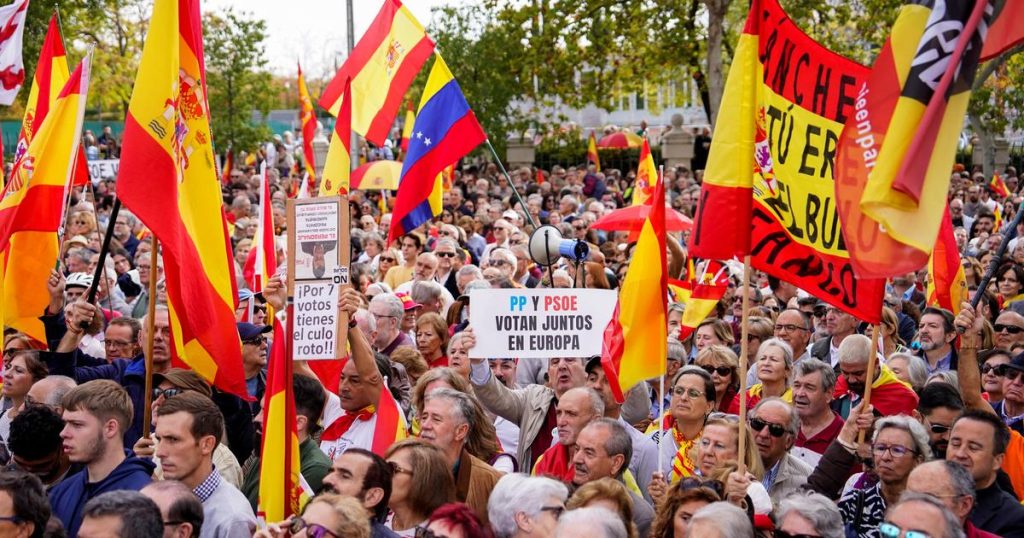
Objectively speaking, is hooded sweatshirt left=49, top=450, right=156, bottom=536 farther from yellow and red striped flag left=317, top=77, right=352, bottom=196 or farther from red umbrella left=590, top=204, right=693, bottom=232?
red umbrella left=590, top=204, right=693, bottom=232

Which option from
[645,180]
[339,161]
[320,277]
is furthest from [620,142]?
[320,277]

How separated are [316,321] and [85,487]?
140 centimetres

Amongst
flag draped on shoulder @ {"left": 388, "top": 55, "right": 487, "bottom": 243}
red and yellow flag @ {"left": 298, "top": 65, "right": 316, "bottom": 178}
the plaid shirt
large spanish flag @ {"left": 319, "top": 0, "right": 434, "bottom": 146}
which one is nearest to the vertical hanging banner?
the plaid shirt

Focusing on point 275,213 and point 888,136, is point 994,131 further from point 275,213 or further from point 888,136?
point 888,136

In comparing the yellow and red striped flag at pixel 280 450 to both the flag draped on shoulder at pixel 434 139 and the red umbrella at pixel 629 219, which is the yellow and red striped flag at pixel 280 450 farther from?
the red umbrella at pixel 629 219

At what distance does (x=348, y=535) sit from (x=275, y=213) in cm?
1352

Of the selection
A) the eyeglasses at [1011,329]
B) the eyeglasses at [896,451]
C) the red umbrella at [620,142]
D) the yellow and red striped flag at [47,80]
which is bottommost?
the eyeglasses at [896,451]

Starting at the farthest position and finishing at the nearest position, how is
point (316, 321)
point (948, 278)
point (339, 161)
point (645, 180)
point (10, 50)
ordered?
point (645, 180) < point (10, 50) < point (948, 278) < point (339, 161) < point (316, 321)

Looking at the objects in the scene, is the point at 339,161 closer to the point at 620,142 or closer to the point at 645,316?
the point at 645,316

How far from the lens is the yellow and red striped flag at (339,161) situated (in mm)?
8812

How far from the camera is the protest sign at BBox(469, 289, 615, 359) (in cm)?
812

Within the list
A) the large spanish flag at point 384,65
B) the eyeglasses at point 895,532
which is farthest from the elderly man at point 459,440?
the large spanish flag at point 384,65

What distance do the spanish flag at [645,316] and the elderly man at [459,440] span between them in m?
0.93

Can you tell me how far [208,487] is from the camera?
616cm
